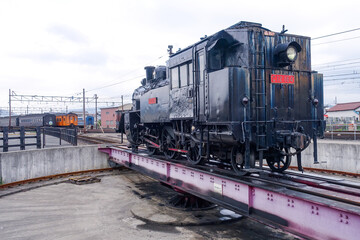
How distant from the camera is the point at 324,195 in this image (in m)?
4.82

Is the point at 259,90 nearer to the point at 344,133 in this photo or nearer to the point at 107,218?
the point at 107,218

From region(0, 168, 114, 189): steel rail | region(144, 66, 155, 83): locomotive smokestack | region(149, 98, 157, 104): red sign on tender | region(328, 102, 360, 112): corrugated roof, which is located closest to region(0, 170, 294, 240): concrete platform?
region(0, 168, 114, 189): steel rail

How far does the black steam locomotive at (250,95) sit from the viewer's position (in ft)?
20.0

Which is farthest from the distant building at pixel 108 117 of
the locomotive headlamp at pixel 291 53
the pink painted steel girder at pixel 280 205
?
the locomotive headlamp at pixel 291 53

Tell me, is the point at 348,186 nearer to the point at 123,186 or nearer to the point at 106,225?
the point at 106,225

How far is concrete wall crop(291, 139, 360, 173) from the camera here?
11.8 m

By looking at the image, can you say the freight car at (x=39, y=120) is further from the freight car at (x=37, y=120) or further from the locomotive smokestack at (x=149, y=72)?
the locomotive smokestack at (x=149, y=72)

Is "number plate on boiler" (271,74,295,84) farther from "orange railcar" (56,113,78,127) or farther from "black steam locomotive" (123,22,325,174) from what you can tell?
"orange railcar" (56,113,78,127)

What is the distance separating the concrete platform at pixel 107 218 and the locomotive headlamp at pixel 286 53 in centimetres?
392

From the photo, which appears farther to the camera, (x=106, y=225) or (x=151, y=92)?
(x=151, y=92)

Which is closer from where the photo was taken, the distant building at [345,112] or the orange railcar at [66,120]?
the orange railcar at [66,120]

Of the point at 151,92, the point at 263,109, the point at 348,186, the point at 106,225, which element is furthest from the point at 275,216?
the point at 151,92

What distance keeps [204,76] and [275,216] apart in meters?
3.60

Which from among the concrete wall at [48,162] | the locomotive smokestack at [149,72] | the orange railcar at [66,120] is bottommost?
the concrete wall at [48,162]
